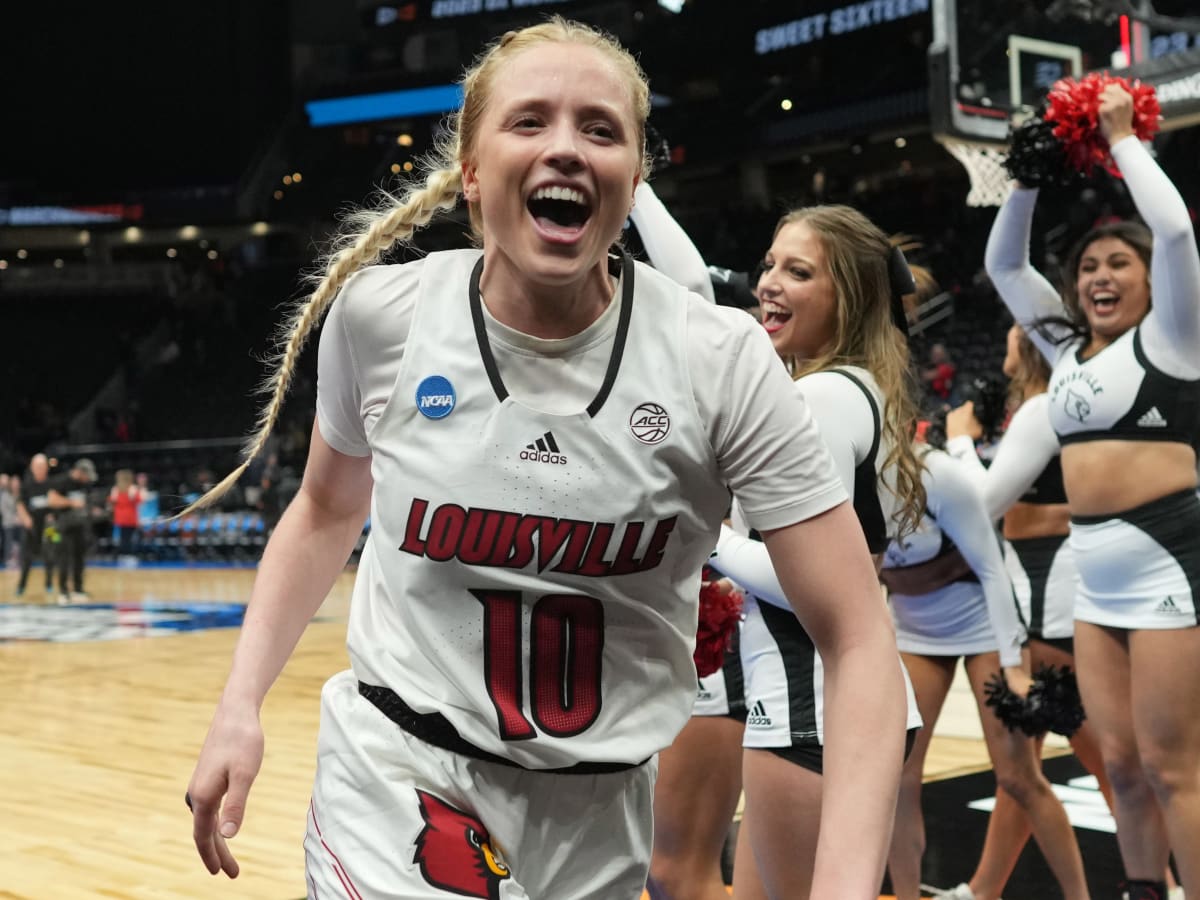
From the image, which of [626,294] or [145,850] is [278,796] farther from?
[626,294]

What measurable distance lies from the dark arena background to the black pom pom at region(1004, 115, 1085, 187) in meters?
0.68

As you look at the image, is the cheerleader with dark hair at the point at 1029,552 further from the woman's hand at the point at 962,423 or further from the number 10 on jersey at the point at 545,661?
the number 10 on jersey at the point at 545,661

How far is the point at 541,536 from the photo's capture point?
5.16ft

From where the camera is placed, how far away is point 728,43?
25.8 metres

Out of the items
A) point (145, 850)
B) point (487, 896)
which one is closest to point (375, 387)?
point (487, 896)

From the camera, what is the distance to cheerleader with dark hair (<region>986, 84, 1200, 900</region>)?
11.2 ft

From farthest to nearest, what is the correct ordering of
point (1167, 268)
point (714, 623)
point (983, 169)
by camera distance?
point (983, 169), point (1167, 268), point (714, 623)

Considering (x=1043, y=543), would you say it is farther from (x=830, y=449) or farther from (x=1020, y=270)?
(x=830, y=449)

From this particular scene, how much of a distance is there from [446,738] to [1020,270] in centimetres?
286

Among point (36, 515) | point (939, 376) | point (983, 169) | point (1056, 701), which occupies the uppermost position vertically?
point (983, 169)

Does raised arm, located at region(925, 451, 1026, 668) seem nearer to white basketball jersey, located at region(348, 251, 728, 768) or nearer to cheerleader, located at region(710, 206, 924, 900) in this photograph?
cheerleader, located at region(710, 206, 924, 900)

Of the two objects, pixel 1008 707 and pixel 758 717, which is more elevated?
pixel 758 717

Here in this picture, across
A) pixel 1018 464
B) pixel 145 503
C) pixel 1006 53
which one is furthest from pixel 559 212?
pixel 145 503

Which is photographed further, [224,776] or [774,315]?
Result: [774,315]
